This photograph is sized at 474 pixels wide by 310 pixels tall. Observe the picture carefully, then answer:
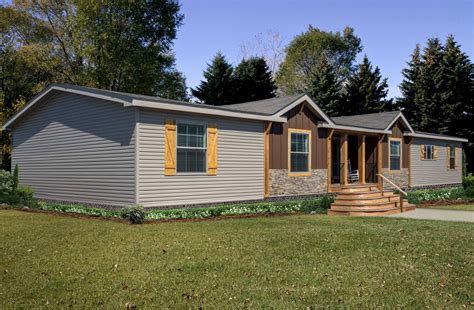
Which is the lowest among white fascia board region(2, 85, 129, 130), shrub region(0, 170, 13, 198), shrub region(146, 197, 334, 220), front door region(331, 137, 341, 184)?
shrub region(146, 197, 334, 220)

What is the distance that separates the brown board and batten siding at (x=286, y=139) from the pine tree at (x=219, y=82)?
17.8m

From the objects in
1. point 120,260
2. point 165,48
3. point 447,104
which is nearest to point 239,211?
point 120,260

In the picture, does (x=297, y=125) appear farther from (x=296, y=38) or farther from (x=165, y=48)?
(x=296, y=38)

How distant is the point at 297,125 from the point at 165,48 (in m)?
15.9

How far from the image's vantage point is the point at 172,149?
12.6 meters

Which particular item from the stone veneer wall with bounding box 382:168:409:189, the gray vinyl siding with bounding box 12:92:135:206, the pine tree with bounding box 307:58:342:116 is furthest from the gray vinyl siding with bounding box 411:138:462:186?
the gray vinyl siding with bounding box 12:92:135:206

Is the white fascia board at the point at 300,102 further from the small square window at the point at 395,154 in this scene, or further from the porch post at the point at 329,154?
the small square window at the point at 395,154

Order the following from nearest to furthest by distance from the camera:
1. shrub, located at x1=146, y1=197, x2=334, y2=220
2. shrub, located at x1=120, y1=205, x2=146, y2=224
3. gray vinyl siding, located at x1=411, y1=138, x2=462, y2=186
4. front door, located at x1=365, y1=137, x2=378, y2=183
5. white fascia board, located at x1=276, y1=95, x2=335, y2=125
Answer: shrub, located at x1=120, y1=205, x2=146, y2=224
shrub, located at x1=146, y1=197, x2=334, y2=220
white fascia board, located at x1=276, y1=95, x2=335, y2=125
front door, located at x1=365, y1=137, x2=378, y2=183
gray vinyl siding, located at x1=411, y1=138, x2=462, y2=186

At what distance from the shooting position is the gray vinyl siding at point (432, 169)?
2402cm

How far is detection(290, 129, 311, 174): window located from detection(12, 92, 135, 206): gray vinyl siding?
6.74 m

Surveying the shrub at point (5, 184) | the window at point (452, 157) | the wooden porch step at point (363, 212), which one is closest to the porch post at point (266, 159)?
the wooden porch step at point (363, 212)

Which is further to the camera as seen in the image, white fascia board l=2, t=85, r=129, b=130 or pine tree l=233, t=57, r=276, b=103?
pine tree l=233, t=57, r=276, b=103

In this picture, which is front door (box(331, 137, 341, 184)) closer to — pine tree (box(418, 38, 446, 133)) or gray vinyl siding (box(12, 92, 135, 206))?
gray vinyl siding (box(12, 92, 135, 206))

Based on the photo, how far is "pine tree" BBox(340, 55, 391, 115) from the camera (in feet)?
125
